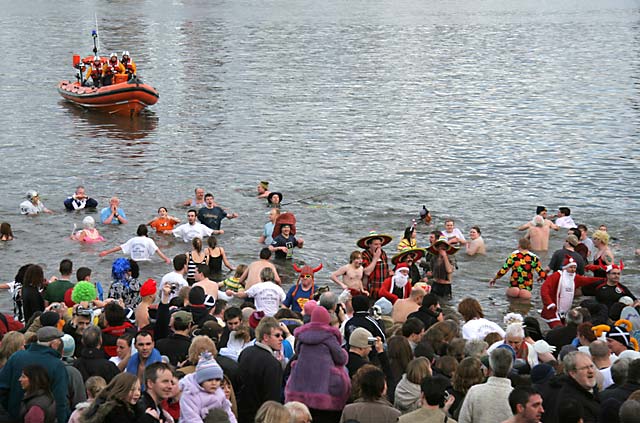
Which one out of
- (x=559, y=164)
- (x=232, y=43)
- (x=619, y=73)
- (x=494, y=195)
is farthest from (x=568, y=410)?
(x=232, y=43)

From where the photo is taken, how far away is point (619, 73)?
5166 centimetres

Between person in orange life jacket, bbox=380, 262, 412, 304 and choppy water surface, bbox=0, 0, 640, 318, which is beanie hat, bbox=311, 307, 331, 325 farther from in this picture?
choppy water surface, bbox=0, 0, 640, 318

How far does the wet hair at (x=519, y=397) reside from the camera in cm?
730

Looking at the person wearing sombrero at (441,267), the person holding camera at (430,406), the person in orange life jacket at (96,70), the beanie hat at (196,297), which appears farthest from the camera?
the person in orange life jacket at (96,70)

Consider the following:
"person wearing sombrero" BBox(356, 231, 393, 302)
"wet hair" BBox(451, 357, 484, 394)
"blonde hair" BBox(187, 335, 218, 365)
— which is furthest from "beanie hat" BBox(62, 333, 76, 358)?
"person wearing sombrero" BBox(356, 231, 393, 302)

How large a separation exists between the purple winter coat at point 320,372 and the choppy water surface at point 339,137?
8.24 metres

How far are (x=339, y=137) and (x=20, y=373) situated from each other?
26432mm

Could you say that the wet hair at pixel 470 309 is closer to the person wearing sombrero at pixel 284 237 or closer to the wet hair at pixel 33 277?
the wet hair at pixel 33 277

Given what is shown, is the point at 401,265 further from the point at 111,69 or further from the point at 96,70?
the point at 96,70

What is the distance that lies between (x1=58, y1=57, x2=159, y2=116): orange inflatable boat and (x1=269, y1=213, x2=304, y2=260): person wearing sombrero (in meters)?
19.7

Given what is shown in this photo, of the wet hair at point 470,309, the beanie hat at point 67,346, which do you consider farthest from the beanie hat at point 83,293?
the wet hair at point 470,309

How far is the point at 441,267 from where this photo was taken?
16141mm

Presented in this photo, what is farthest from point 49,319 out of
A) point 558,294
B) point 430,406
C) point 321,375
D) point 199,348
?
point 558,294

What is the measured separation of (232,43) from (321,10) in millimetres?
32608
